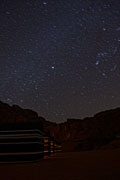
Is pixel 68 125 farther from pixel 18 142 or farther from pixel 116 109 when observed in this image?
pixel 18 142

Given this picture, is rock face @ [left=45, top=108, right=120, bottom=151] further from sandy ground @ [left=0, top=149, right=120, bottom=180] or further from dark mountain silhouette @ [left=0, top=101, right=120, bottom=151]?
sandy ground @ [left=0, top=149, right=120, bottom=180]

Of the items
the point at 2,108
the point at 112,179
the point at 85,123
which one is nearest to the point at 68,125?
the point at 85,123

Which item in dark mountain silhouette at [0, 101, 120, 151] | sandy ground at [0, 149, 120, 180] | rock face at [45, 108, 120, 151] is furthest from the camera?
dark mountain silhouette at [0, 101, 120, 151]

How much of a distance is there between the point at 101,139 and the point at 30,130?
66347 millimetres

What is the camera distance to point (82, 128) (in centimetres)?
8706

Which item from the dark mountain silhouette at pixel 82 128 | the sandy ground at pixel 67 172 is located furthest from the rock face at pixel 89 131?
the sandy ground at pixel 67 172

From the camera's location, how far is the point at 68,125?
91.9m

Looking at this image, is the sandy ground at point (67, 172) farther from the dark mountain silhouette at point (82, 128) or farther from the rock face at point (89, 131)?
the dark mountain silhouette at point (82, 128)

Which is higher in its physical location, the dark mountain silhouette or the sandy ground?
the sandy ground

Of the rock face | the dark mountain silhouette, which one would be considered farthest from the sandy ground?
the dark mountain silhouette

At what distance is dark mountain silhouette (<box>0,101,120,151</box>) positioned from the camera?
7231cm

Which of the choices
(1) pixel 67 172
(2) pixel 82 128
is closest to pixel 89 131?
(2) pixel 82 128

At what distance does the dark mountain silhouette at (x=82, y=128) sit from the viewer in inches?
2847

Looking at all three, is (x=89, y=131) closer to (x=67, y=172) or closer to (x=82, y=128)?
(x=82, y=128)
